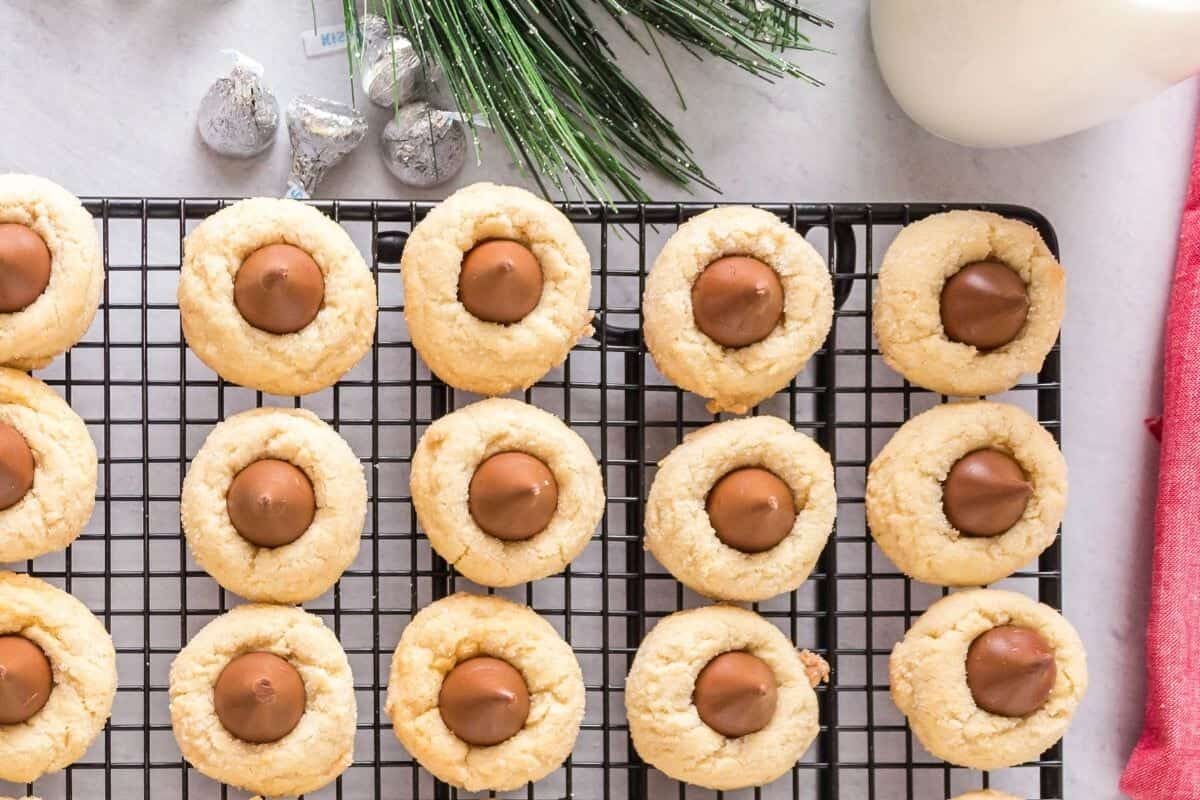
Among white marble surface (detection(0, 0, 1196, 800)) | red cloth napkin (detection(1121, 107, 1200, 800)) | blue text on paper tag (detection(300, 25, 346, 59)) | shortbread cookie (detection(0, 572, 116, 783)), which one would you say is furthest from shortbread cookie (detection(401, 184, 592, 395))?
red cloth napkin (detection(1121, 107, 1200, 800))

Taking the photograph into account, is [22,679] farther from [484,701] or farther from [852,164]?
[852,164]

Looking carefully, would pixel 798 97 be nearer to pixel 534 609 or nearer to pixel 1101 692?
pixel 534 609

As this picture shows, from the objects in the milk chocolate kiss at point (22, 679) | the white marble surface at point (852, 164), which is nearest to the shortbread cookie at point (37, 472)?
the milk chocolate kiss at point (22, 679)

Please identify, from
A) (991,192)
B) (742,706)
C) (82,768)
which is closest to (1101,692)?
(742,706)

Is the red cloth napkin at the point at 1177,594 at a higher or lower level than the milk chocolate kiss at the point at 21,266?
lower

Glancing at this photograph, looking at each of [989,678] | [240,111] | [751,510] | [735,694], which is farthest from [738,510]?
[240,111]

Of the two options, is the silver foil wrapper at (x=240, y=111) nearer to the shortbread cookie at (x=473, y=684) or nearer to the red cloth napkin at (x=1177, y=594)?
the shortbread cookie at (x=473, y=684)
